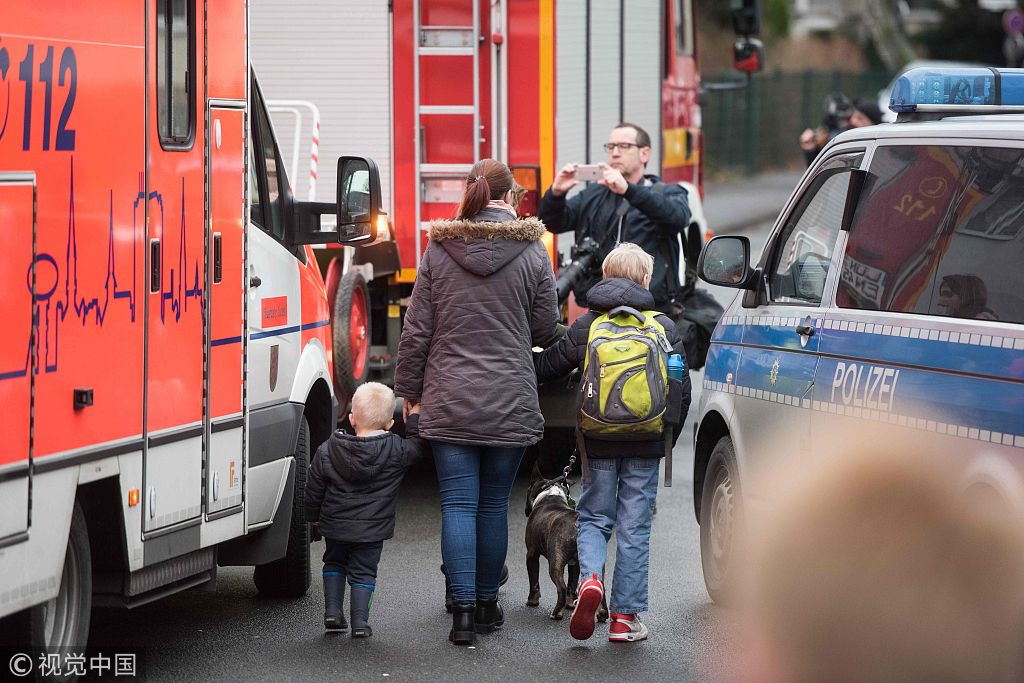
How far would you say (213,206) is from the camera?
20.4 feet

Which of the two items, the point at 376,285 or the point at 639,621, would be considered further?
the point at 376,285

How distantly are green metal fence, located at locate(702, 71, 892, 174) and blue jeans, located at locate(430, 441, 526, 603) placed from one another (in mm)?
32494

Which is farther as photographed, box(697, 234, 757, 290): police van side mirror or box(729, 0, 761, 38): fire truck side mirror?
box(729, 0, 761, 38): fire truck side mirror

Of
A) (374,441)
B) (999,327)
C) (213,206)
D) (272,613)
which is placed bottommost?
(272,613)

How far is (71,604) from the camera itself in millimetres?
5520

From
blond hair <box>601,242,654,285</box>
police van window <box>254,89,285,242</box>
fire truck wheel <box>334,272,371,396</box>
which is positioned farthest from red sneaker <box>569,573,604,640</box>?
fire truck wheel <box>334,272,371,396</box>

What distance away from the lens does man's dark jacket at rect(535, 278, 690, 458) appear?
21.9 ft

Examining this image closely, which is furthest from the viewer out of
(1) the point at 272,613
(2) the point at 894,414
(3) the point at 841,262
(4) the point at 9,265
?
(1) the point at 272,613

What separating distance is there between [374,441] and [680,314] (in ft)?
10.7

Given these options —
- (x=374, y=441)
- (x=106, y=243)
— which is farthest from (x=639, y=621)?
(x=106, y=243)

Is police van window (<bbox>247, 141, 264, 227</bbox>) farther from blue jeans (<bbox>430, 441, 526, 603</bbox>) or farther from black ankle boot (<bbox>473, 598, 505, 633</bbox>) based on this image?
black ankle boot (<bbox>473, 598, 505, 633</bbox>)

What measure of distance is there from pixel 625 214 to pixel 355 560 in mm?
2993

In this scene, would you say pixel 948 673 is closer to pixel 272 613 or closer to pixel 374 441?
pixel 374 441

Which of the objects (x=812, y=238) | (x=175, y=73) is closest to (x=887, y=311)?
(x=812, y=238)
